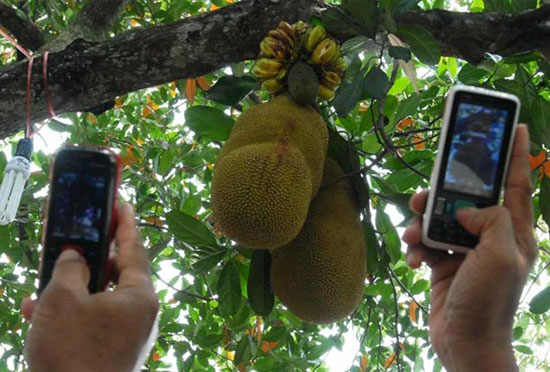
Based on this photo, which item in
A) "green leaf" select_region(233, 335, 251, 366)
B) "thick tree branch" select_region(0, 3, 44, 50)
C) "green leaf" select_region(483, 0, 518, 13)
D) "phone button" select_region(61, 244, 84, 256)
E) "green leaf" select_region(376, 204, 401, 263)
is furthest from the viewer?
"green leaf" select_region(233, 335, 251, 366)

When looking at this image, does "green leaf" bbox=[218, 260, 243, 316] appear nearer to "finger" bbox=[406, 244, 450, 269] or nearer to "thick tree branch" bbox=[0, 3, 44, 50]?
"finger" bbox=[406, 244, 450, 269]

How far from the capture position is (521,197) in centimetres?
81

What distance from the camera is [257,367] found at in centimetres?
210

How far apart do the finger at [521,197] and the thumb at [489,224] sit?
0.10ft

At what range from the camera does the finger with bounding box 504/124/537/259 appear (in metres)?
0.81

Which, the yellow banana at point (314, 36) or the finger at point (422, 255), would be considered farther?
the yellow banana at point (314, 36)

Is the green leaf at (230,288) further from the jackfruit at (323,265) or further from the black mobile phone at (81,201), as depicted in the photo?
the black mobile phone at (81,201)

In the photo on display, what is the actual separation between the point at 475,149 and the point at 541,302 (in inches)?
32.8

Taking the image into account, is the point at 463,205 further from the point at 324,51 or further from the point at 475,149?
the point at 324,51

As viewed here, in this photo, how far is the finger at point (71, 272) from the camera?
2.35 feet

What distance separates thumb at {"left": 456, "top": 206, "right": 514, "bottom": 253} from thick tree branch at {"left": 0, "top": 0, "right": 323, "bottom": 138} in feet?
2.38

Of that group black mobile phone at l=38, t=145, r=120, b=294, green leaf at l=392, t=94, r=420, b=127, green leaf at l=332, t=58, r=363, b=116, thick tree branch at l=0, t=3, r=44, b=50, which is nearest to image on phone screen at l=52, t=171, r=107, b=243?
black mobile phone at l=38, t=145, r=120, b=294

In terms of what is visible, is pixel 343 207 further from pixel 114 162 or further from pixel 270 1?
pixel 114 162

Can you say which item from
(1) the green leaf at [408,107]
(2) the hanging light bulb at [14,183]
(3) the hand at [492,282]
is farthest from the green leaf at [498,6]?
(2) the hanging light bulb at [14,183]
